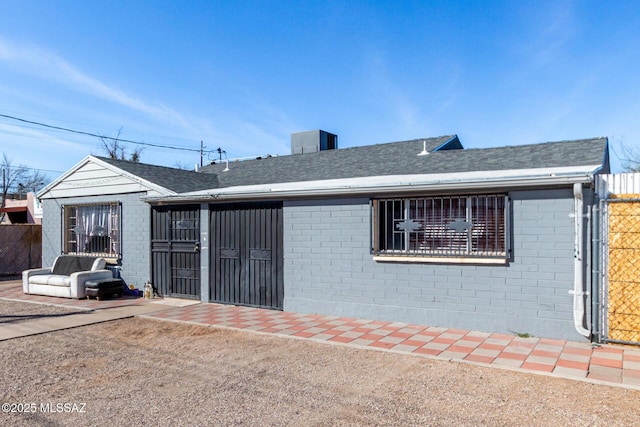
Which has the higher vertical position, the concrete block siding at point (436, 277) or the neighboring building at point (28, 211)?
the neighboring building at point (28, 211)

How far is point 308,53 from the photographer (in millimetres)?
13258

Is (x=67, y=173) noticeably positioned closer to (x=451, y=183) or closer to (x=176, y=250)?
(x=176, y=250)

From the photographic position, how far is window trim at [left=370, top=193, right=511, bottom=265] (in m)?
6.42

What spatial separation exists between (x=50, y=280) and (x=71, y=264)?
27.2 inches

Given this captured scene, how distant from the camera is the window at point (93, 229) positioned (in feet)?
36.6

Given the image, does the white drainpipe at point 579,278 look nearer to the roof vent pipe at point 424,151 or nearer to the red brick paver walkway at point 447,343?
the red brick paver walkway at point 447,343

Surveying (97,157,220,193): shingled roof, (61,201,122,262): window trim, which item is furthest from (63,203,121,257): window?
(97,157,220,193): shingled roof

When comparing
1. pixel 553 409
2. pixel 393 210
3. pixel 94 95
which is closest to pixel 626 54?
pixel 393 210

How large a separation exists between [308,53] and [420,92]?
368cm

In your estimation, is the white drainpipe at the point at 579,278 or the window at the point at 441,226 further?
the window at the point at 441,226

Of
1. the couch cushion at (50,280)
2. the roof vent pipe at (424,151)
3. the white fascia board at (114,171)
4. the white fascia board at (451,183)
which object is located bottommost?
the couch cushion at (50,280)

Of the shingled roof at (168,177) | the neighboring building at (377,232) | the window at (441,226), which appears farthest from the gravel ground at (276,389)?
the shingled roof at (168,177)

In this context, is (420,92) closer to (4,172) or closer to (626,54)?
(626,54)

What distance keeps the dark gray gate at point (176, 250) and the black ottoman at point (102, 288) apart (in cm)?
82
